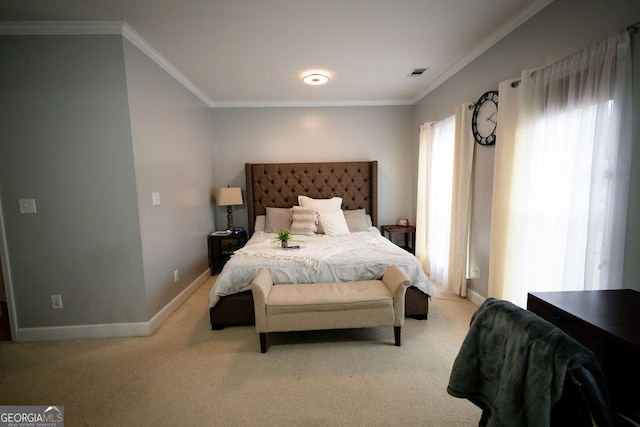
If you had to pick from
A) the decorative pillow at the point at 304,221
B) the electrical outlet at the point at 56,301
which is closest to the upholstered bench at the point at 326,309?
the decorative pillow at the point at 304,221

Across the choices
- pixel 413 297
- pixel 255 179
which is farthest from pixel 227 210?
pixel 413 297

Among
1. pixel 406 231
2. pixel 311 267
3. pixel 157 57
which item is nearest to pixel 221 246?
pixel 311 267

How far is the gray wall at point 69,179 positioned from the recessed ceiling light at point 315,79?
180 centimetres

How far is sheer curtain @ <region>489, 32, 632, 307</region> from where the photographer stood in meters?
1.47

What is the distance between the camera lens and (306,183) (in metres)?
4.15

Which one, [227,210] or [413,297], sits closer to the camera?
[413,297]

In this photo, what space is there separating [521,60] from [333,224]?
245 centimetres

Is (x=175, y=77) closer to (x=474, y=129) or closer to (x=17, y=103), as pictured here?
(x=17, y=103)

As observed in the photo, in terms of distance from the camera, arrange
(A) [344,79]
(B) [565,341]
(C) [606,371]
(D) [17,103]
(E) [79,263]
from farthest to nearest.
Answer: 1. (A) [344,79]
2. (E) [79,263]
3. (D) [17,103]
4. (C) [606,371]
5. (B) [565,341]

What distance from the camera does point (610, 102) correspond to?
148cm

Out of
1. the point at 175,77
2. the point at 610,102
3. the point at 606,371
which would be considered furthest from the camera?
the point at 175,77

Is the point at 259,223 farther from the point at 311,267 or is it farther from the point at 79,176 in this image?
the point at 79,176

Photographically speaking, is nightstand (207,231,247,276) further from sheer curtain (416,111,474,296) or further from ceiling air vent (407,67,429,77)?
ceiling air vent (407,67,429,77)

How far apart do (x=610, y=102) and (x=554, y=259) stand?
3.44ft
